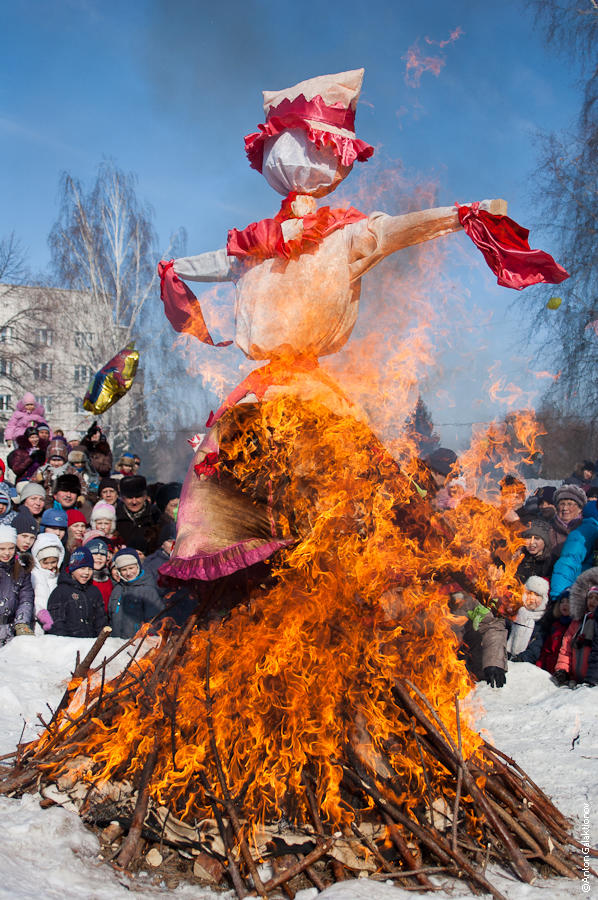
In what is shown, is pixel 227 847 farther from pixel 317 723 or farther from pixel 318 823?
pixel 317 723

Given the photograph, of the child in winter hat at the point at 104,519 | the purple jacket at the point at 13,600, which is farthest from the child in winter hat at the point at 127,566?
the child in winter hat at the point at 104,519

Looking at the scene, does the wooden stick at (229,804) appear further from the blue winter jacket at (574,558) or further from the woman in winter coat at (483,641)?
the blue winter jacket at (574,558)

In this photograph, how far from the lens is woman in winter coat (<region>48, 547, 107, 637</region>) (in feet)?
17.0

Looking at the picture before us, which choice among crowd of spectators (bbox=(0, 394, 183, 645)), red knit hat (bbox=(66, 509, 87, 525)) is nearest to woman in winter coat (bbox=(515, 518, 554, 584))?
crowd of spectators (bbox=(0, 394, 183, 645))

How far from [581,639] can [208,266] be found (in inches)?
136

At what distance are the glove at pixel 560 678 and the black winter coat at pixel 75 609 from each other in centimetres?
329

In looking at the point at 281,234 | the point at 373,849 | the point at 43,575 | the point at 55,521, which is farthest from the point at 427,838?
the point at 55,521

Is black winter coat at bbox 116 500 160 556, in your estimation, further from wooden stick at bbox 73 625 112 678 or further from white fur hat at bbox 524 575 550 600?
white fur hat at bbox 524 575 550 600

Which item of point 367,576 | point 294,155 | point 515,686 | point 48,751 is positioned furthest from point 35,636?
point 294,155

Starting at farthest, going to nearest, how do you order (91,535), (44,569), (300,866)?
1. (91,535)
2. (44,569)
3. (300,866)

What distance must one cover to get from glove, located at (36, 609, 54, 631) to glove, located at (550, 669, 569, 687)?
363 cm

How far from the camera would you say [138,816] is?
2.68m

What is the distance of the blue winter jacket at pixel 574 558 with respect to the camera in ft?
17.3

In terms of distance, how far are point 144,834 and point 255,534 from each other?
1256mm
